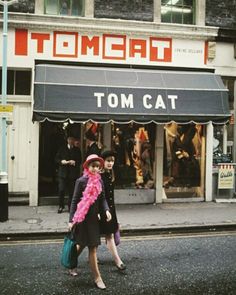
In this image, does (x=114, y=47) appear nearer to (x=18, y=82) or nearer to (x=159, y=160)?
(x=18, y=82)

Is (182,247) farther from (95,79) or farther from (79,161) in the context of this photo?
(95,79)

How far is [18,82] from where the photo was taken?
1256 cm

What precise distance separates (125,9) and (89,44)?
1.55 metres

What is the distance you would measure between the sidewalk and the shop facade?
74cm

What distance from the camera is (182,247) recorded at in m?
8.27

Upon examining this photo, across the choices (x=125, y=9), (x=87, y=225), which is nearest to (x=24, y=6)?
(x=125, y=9)

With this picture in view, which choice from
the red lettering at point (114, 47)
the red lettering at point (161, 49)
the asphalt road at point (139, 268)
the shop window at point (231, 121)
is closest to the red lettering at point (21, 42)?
the red lettering at point (114, 47)

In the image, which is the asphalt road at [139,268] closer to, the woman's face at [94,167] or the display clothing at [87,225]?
the display clothing at [87,225]

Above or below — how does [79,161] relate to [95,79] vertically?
below

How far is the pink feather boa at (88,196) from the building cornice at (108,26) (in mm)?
7065

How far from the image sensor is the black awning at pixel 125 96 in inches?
428

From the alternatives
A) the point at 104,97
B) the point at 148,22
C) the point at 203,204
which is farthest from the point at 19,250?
the point at 148,22

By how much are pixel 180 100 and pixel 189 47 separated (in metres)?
2.21

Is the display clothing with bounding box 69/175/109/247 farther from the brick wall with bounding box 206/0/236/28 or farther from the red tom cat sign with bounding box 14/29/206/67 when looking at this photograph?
the brick wall with bounding box 206/0/236/28
